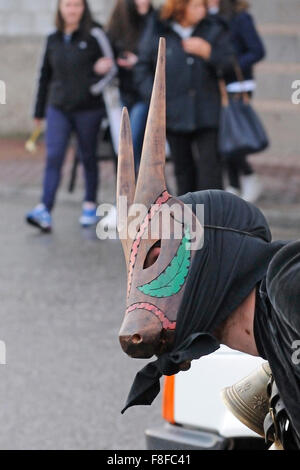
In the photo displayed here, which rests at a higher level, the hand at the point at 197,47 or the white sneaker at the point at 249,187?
the hand at the point at 197,47

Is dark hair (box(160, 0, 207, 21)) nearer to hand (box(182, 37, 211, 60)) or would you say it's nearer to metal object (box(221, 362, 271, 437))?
hand (box(182, 37, 211, 60))

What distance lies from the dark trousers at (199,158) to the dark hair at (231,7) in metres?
1.43

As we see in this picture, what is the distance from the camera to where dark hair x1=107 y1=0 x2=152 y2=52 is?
9281mm

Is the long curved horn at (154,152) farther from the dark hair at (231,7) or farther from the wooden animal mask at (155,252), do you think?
the dark hair at (231,7)

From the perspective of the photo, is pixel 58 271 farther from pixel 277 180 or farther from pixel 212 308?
pixel 212 308

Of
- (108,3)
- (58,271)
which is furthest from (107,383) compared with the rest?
(108,3)

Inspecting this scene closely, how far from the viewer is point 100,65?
9.02 meters

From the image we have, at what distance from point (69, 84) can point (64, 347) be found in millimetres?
3336

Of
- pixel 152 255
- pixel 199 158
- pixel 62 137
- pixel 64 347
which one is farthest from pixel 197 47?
pixel 152 255

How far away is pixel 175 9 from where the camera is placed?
8.29 m

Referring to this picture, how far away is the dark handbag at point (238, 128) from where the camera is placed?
8359mm

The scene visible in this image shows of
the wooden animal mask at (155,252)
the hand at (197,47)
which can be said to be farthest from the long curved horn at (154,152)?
the hand at (197,47)

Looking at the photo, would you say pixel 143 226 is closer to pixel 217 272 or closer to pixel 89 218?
pixel 217 272

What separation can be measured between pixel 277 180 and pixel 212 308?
9.38 m
